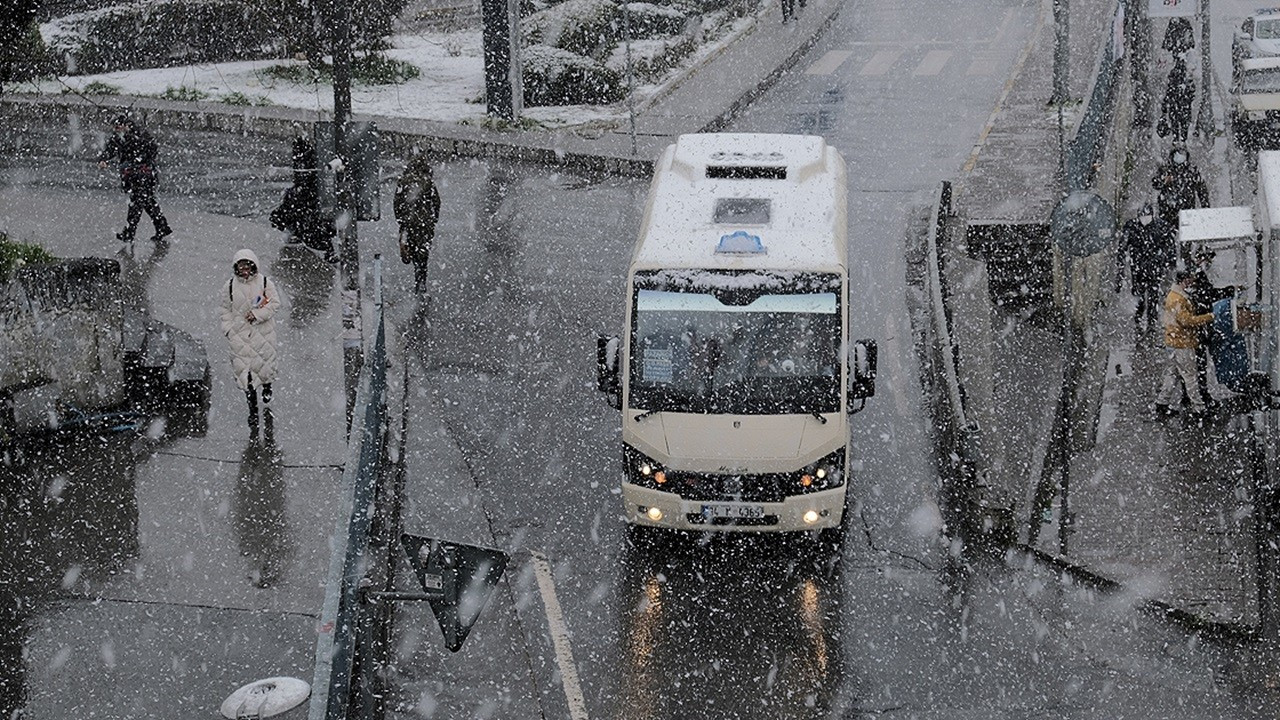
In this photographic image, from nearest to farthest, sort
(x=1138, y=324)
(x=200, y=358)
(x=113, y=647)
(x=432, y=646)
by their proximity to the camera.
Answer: (x=113, y=647) → (x=432, y=646) → (x=200, y=358) → (x=1138, y=324)

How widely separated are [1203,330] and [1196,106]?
46.8ft

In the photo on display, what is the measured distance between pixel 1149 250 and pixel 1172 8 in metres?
12.8

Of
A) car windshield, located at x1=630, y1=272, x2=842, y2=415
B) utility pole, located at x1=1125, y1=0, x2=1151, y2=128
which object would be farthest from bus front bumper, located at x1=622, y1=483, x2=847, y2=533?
utility pole, located at x1=1125, y1=0, x2=1151, y2=128

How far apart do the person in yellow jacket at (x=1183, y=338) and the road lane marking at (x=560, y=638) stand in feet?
23.9

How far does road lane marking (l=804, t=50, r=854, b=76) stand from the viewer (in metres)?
31.1

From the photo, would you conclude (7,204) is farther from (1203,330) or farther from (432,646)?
(1203,330)

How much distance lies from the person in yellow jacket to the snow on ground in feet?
40.9

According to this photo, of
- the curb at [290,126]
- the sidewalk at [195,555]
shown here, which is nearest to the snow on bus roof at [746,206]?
the sidewalk at [195,555]

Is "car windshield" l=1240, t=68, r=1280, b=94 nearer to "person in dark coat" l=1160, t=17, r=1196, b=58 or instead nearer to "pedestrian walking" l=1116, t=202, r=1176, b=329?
"person in dark coat" l=1160, t=17, r=1196, b=58

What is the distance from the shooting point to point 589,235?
67.8 ft

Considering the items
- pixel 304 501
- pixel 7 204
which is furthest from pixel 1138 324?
pixel 7 204

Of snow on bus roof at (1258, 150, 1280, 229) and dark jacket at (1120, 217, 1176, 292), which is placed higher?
snow on bus roof at (1258, 150, 1280, 229)

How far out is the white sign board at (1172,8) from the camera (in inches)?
1147

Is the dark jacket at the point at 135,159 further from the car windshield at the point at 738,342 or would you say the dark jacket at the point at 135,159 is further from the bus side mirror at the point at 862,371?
the bus side mirror at the point at 862,371
